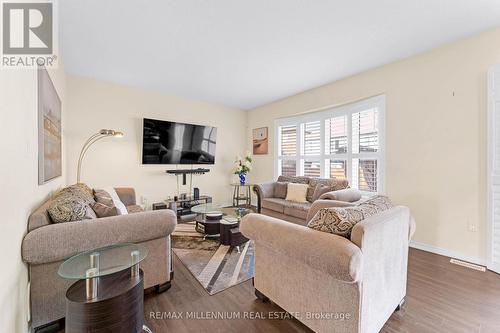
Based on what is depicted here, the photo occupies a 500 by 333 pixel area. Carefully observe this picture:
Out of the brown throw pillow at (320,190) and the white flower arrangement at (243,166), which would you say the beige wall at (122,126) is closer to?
the white flower arrangement at (243,166)

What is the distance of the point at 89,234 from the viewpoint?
1.54m

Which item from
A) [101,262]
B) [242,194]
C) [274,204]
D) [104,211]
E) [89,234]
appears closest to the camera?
[101,262]

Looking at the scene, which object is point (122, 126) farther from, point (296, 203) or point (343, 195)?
point (343, 195)

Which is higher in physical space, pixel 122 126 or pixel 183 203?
pixel 122 126

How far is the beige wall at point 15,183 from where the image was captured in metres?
1.09

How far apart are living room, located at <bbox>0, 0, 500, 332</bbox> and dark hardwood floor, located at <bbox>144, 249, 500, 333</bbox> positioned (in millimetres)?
17

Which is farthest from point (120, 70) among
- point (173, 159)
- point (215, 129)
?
point (215, 129)

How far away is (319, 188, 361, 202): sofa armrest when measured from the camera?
10.00ft

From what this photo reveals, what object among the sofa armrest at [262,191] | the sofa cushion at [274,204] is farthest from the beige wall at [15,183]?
the sofa armrest at [262,191]

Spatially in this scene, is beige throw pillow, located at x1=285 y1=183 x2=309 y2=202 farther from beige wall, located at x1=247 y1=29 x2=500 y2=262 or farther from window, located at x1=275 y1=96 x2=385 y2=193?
beige wall, located at x1=247 y1=29 x2=500 y2=262

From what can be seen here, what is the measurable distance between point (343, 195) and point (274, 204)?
49.6 inches

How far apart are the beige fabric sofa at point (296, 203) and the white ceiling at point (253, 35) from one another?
1.88 meters

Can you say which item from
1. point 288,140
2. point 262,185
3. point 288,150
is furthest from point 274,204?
point 288,140

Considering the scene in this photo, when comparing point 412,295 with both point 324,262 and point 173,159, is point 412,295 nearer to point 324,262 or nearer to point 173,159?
point 324,262
